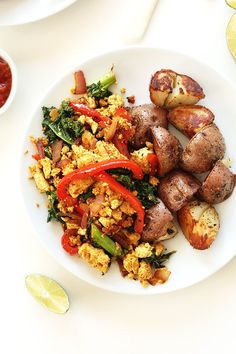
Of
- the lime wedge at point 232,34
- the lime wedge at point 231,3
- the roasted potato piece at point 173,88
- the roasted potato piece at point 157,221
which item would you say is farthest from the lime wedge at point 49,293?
the lime wedge at point 231,3

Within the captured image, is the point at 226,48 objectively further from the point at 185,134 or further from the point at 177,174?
the point at 177,174

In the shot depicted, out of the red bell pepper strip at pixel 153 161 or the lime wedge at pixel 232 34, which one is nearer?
the red bell pepper strip at pixel 153 161

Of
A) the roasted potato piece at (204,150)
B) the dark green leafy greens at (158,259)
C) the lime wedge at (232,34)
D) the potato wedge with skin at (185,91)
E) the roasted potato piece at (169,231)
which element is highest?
the lime wedge at (232,34)

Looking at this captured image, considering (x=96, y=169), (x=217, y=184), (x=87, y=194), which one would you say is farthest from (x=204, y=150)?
(x=87, y=194)

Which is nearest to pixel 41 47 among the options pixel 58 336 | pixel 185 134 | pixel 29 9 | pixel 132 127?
pixel 29 9

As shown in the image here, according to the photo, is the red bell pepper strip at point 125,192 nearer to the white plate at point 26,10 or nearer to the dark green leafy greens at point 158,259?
the dark green leafy greens at point 158,259

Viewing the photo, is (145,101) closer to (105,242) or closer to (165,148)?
(165,148)
